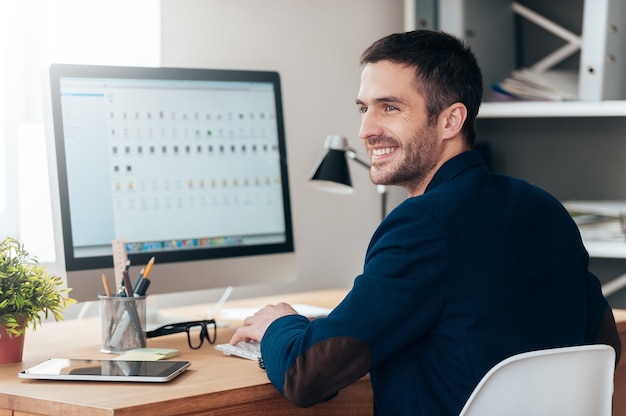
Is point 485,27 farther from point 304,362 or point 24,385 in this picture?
point 24,385

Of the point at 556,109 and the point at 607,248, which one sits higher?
the point at 556,109

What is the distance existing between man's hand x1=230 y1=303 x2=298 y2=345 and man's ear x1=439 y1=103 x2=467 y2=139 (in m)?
0.41

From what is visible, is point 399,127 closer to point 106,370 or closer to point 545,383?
point 545,383

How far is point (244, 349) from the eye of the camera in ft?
5.25

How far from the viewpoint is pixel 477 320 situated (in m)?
1.34

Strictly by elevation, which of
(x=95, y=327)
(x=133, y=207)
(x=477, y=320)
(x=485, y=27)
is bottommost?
(x=95, y=327)

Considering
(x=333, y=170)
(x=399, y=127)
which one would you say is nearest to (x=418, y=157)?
(x=399, y=127)

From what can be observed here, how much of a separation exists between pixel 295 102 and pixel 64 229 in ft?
3.15

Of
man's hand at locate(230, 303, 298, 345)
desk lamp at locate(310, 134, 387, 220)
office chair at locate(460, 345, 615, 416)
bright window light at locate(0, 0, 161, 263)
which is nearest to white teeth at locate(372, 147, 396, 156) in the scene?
man's hand at locate(230, 303, 298, 345)

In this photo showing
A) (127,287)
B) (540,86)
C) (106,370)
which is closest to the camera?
(106,370)

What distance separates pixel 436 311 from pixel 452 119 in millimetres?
357

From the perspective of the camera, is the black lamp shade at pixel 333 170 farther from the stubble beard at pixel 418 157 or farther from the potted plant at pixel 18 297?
the potted plant at pixel 18 297

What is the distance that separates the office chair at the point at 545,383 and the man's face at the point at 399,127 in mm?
412

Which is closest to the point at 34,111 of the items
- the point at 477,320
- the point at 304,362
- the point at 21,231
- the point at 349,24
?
the point at 21,231
